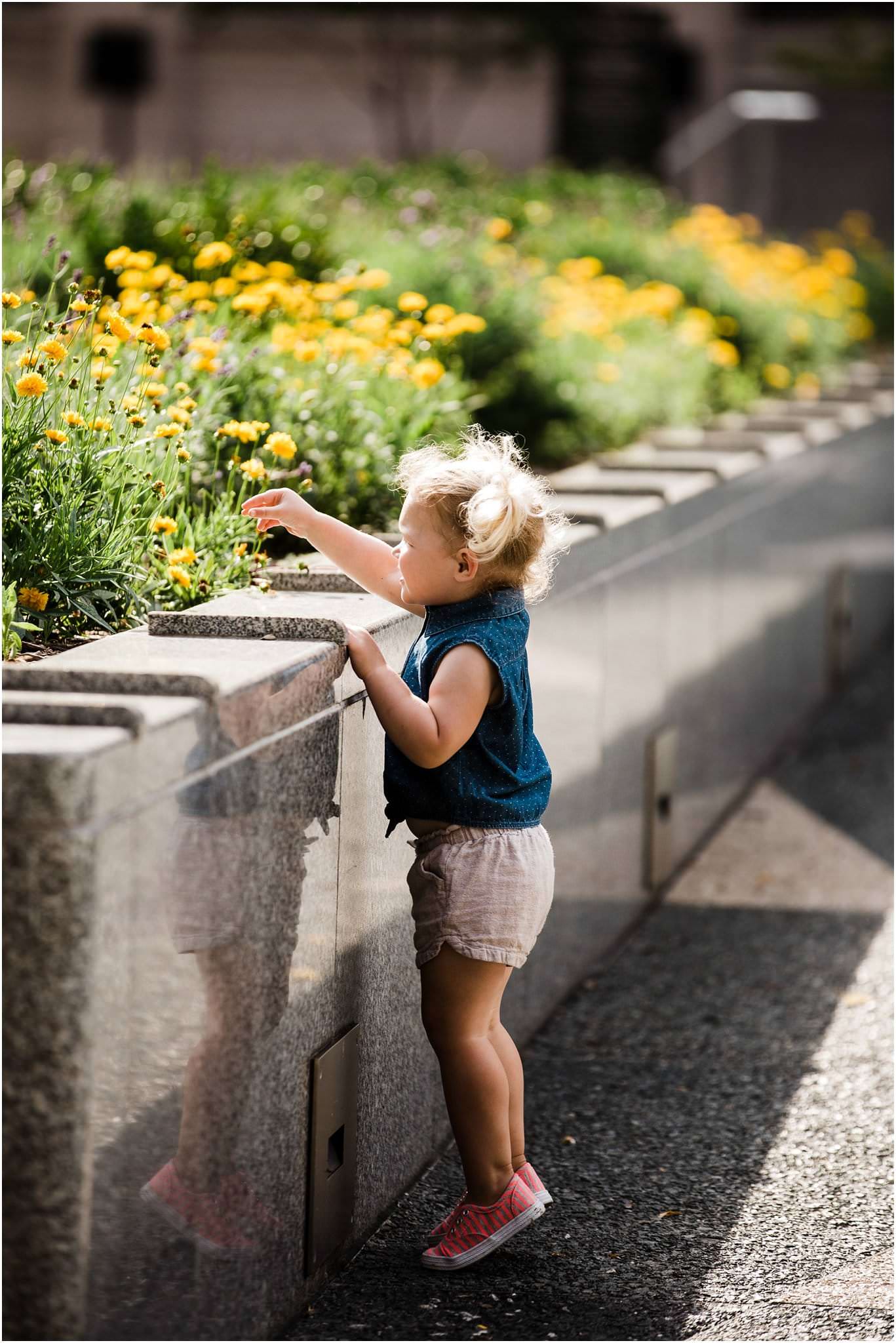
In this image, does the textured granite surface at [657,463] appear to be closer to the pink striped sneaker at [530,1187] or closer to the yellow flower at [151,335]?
the yellow flower at [151,335]

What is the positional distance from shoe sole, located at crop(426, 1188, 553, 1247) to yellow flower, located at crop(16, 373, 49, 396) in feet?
5.84

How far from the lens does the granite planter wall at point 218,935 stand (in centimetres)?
237

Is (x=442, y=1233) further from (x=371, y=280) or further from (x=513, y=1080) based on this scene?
(x=371, y=280)

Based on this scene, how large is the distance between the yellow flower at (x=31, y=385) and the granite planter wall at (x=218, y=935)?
0.47 m

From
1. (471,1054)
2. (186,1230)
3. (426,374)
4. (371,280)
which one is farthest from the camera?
(371,280)

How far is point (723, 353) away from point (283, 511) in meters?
5.75

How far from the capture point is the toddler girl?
3.09 metres

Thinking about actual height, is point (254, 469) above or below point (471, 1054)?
above

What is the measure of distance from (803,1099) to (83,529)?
230cm

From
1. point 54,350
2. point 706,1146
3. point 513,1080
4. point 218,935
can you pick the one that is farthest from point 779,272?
point 218,935

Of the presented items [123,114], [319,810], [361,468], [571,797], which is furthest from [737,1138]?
[123,114]

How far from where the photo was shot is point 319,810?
3.09 meters

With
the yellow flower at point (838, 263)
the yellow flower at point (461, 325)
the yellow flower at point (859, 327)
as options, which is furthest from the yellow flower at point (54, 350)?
the yellow flower at point (859, 327)

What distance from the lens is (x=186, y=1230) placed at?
268 centimetres
